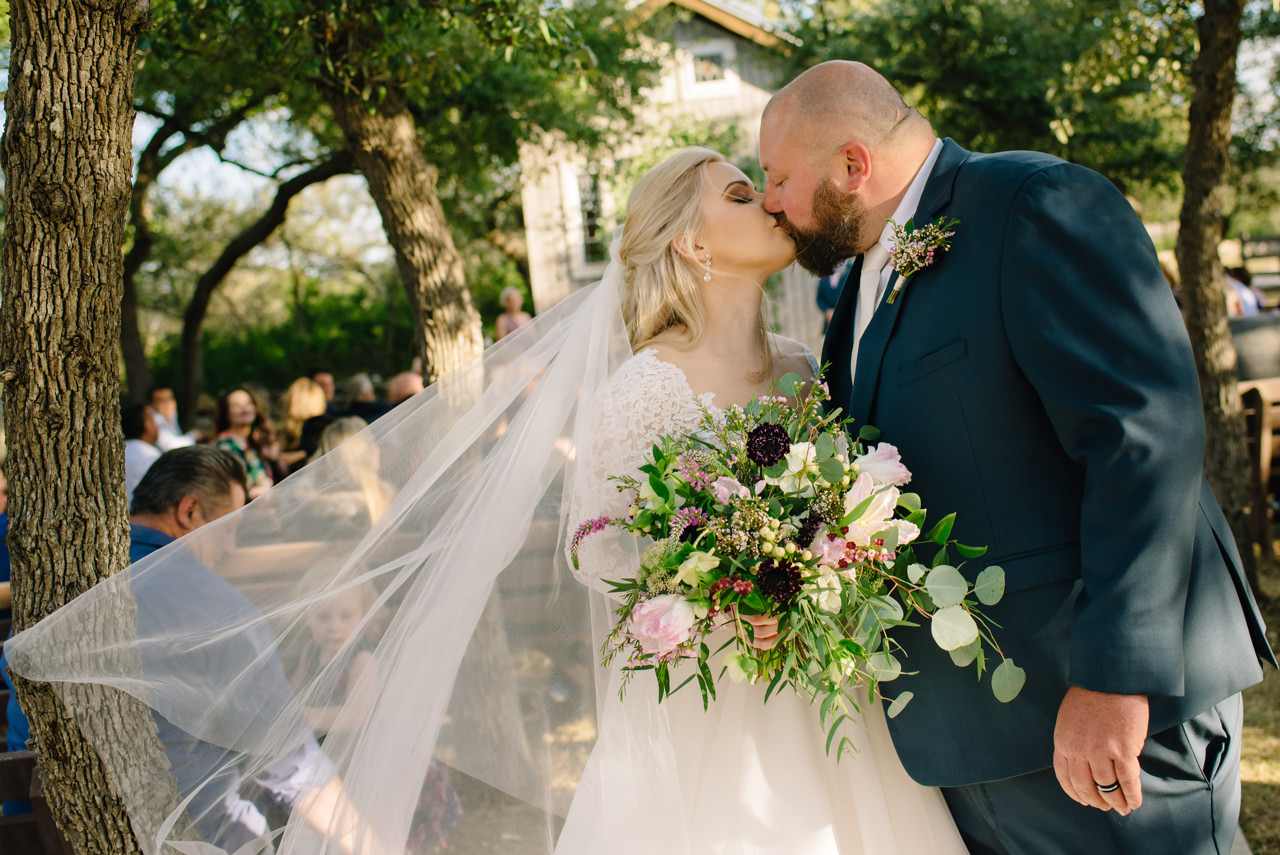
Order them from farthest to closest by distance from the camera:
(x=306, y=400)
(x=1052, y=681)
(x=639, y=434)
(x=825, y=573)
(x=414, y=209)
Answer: (x=306, y=400)
(x=414, y=209)
(x=639, y=434)
(x=1052, y=681)
(x=825, y=573)

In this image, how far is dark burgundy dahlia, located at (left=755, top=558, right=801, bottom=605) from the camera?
6.02 ft

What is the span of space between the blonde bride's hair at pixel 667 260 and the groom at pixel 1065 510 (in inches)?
27.4

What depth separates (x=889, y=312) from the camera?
2.24m

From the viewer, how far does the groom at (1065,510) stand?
1.80 m

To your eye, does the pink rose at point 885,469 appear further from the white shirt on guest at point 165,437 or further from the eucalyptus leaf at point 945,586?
the white shirt on guest at point 165,437

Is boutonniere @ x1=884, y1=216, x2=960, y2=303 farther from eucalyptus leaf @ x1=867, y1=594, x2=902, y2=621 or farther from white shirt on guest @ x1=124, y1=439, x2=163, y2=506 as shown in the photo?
white shirt on guest @ x1=124, y1=439, x2=163, y2=506

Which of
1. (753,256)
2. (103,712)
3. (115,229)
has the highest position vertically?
(115,229)

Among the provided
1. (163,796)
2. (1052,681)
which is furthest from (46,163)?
(1052,681)

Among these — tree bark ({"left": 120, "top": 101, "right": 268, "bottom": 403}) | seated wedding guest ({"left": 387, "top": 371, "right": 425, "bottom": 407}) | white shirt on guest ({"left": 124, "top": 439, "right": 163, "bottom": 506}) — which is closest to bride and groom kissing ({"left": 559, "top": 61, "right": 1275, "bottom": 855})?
seated wedding guest ({"left": 387, "top": 371, "right": 425, "bottom": 407})

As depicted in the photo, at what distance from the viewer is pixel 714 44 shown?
1823cm

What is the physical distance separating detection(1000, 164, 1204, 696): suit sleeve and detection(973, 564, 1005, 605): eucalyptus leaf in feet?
0.51

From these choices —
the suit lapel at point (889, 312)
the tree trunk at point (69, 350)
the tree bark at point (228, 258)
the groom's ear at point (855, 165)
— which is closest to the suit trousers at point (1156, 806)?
the suit lapel at point (889, 312)

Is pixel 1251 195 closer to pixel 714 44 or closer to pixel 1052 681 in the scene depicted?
pixel 714 44

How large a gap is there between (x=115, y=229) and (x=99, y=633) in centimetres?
99
